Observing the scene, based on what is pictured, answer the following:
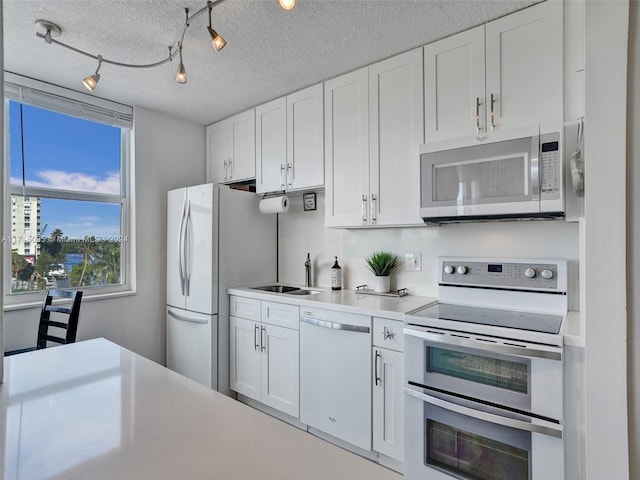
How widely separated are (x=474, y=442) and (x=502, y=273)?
2.95ft

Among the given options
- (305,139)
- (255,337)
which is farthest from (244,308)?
(305,139)

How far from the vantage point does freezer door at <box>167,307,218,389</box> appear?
9.13 feet

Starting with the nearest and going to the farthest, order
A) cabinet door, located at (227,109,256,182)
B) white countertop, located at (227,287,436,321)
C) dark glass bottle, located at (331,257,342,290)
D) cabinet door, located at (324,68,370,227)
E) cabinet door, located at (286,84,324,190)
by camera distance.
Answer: white countertop, located at (227,287,436,321), cabinet door, located at (324,68,370,227), cabinet door, located at (286,84,324,190), dark glass bottle, located at (331,257,342,290), cabinet door, located at (227,109,256,182)

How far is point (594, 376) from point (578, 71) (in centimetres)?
144

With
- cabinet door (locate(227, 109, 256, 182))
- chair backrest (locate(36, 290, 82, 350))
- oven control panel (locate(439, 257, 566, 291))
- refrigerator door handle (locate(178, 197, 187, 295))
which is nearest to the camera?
oven control panel (locate(439, 257, 566, 291))

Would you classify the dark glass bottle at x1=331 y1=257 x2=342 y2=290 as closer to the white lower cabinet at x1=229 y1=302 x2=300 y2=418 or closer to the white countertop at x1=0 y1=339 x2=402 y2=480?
the white lower cabinet at x1=229 y1=302 x2=300 y2=418

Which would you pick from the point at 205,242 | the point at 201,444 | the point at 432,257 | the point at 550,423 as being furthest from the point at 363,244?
the point at 201,444

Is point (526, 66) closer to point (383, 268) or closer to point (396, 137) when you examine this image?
point (396, 137)

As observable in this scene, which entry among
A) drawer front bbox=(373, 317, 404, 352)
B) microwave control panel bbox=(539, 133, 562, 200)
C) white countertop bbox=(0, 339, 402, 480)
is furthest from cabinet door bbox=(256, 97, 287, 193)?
white countertop bbox=(0, 339, 402, 480)

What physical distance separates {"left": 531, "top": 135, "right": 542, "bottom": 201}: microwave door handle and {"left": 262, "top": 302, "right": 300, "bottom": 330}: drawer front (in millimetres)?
1537

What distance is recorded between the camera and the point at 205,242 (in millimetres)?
2818

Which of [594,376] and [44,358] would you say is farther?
[44,358]

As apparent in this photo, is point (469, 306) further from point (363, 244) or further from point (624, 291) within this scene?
point (624, 291)

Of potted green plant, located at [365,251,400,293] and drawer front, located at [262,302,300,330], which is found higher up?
potted green plant, located at [365,251,400,293]
